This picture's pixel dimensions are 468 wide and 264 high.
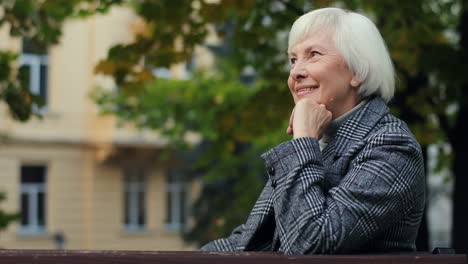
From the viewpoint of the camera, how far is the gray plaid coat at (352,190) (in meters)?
1.76

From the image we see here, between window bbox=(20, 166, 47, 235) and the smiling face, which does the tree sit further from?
window bbox=(20, 166, 47, 235)

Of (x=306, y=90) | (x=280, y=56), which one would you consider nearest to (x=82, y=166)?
(x=280, y=56)

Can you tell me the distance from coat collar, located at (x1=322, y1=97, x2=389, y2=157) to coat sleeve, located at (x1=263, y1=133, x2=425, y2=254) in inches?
2.5

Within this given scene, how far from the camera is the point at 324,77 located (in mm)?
2035

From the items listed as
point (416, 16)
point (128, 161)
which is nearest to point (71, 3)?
point (416, 16)

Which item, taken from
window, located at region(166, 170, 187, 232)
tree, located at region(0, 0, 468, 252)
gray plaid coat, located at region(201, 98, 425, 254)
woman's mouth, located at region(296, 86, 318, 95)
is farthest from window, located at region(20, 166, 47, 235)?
gray plaid coat, located at region(201, 98, 425, 254)

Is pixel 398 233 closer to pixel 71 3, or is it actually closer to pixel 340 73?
pixel 340 73

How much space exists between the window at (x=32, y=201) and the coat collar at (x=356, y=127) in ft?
60.2

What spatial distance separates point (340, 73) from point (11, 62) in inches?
A: 188

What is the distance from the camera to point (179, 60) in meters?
6.90

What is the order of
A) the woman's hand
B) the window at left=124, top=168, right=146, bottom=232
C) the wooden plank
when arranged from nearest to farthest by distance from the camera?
the wooden plank, the woman's hand, the window at left=124, top=168, right=146, bottom=232

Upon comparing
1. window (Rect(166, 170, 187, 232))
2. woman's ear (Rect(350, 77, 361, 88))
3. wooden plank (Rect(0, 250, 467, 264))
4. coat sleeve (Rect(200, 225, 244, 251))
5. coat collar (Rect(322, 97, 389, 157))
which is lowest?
window (Rect(166, 170, 187, 232))

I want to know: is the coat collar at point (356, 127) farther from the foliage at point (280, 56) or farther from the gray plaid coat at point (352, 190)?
the foliage at point (280, 56)

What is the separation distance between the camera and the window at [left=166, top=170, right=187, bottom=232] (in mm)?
22609
